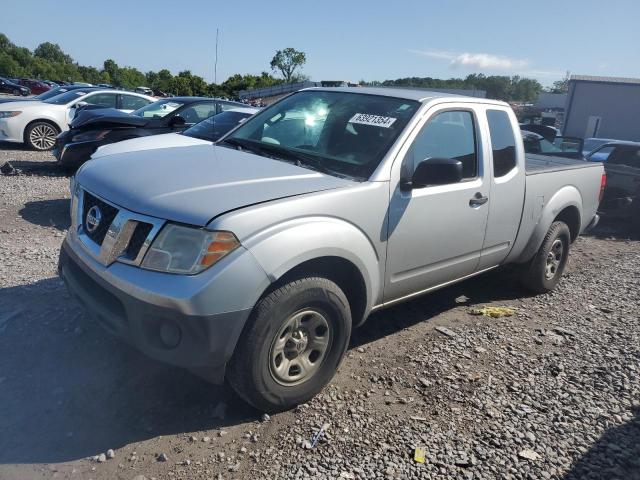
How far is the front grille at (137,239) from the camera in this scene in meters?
2.70

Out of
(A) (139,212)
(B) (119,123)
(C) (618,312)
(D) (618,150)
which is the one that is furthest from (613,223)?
(A) (139,212)

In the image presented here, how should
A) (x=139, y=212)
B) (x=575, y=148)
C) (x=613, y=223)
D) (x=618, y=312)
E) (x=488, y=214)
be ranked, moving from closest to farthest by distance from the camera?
(x=139, y=212) → (x=488, y=214) → (x=618, y=312) → (x=613, y=223) → (x=575, y=148)

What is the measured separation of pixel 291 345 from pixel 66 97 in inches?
477

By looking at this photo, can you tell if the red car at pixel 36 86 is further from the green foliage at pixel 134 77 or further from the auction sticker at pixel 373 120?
the auction sticker at pixel 373 120

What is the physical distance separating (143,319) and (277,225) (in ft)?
2.69

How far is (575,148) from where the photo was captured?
10.6 meters

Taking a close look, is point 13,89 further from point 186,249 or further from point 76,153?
point 186,249

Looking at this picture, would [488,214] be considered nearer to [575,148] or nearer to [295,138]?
[295,138]

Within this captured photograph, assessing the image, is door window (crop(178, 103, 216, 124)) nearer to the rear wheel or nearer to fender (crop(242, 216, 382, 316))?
the rear wheel

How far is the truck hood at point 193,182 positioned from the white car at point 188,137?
5.75ft

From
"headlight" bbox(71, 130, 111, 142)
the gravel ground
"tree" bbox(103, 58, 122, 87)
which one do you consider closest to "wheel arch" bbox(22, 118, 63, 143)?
"headlight" bbox(71, 130, 111, 142)

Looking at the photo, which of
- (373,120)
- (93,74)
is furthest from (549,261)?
(93,74)

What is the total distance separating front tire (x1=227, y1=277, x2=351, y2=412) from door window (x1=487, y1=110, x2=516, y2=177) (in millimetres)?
2003

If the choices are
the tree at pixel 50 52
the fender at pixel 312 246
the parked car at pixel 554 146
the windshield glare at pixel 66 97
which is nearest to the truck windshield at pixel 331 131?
the fender at pixel 312 246
